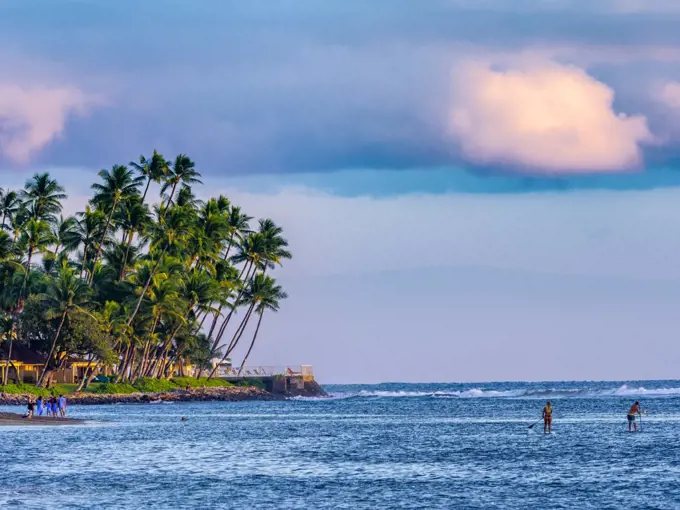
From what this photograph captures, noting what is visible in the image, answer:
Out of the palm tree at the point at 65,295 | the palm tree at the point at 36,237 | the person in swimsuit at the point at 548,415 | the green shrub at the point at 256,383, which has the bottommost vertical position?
the person in swimsuit at the point at 548,415

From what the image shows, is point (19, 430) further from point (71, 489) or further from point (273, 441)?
point (71, 489)

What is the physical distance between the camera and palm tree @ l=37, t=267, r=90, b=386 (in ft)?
361

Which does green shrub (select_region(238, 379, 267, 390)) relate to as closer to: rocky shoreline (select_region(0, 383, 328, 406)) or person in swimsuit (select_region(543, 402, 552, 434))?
rocky shoreline (select_region(0, 383, 328, 406))

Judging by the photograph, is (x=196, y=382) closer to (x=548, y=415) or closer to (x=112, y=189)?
(x=112, y=189)

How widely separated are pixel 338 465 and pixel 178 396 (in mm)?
80953

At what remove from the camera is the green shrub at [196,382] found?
140m

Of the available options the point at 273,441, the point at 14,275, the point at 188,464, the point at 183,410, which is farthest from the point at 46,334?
the point at 188,464

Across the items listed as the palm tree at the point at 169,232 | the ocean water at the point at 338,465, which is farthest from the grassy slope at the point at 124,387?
the ocean water at the point at 338,465

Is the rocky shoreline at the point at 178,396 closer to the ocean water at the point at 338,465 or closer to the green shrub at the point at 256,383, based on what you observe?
the green shrub at the point at 256,383

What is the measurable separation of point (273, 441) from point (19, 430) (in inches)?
625

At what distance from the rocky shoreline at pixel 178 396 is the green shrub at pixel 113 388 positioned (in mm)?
1511

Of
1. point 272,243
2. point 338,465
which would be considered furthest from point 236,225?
point 338,465

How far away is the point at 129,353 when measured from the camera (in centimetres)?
13275

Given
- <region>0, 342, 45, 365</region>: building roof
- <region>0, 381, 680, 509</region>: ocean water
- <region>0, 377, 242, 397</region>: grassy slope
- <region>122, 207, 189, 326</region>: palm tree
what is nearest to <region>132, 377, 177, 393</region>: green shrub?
<region>0, 377, 242, 397</region>: grassy slope
